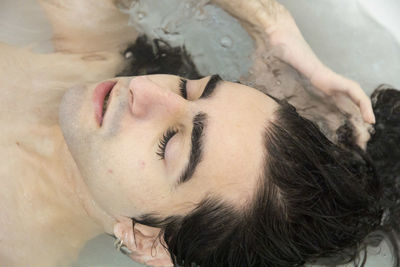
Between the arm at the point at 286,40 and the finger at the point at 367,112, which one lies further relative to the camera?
the arm at the point at 286,40

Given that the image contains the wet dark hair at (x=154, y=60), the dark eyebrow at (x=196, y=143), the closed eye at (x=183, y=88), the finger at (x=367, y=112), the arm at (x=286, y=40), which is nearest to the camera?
the dark eyebrow at (x=196, y=143)

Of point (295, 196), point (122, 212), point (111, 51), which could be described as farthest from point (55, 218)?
point (295, 196)

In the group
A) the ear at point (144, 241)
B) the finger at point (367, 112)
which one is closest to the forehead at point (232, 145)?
the ear at point (144, 241)

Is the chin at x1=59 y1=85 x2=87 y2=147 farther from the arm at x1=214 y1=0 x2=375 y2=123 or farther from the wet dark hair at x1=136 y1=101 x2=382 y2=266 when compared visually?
the arm at x1=214 y1=0 x2=375 y2=123

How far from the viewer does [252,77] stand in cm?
147

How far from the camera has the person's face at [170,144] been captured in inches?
34.0

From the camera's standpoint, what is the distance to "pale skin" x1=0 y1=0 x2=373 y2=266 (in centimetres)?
88

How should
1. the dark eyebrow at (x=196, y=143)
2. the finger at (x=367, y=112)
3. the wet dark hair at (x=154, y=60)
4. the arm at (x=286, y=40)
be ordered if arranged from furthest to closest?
the wet dark hair at (x=154, y=60)
the arm at (x=286, y=40)
the finger at (x=367, y=112)
the dark eyebrow at (x=196, y=143)

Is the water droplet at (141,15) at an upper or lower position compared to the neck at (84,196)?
upper

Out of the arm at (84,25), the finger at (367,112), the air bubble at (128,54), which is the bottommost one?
the air bubble at (128,54)

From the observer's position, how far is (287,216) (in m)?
0.96

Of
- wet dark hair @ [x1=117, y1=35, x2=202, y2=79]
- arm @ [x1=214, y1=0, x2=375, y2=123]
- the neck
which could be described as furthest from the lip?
arm @ [x1=214, y1=0, x2=375, y2=123]

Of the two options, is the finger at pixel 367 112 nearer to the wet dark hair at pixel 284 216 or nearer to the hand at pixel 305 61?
the hand at pixel 305 61

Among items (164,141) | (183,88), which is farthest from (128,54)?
(164,141)
